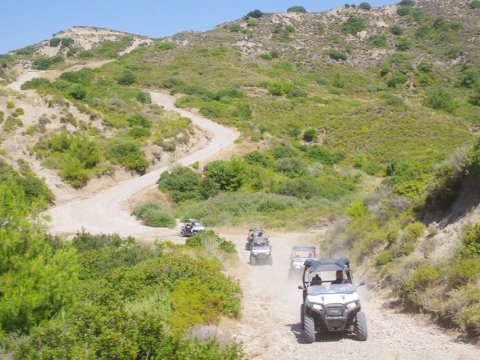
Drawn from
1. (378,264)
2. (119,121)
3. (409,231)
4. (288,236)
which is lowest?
(288,236)

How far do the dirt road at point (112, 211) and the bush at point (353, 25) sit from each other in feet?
228

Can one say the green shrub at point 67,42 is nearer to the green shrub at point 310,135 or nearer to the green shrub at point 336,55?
the green shrub at point 336,55

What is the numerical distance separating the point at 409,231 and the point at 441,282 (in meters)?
4.39

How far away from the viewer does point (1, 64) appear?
110500 millimetres

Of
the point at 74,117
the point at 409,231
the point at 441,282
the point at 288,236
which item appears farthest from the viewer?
the point at 74,117

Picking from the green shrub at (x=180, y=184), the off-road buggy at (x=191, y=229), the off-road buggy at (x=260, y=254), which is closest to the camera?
the off-road buggy at (x=260, y=254)

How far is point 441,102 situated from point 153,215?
53.5 metres

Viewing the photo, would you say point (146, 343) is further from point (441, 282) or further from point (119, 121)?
point (119, 121)

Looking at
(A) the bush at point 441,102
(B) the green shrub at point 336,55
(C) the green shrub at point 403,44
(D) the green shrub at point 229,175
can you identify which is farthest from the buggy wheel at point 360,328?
(C) the green shrub at point 403,44

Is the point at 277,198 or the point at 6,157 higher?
the point at 6,157

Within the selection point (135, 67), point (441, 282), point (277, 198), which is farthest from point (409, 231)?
point (135, 67)

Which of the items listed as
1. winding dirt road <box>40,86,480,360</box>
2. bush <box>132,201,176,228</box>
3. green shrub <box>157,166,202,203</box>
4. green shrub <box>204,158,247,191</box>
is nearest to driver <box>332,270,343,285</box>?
winding dirt road <box>40,86,480,360</box>

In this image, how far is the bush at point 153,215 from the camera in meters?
37.7

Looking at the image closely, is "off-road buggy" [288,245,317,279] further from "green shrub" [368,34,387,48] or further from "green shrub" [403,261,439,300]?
"green shrub" [368,34,387,48]
